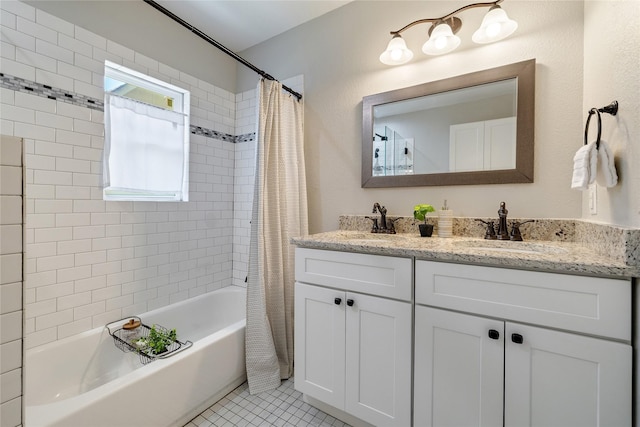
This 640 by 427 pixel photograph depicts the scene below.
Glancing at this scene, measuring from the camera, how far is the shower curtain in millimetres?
1717

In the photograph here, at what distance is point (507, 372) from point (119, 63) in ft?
8.85

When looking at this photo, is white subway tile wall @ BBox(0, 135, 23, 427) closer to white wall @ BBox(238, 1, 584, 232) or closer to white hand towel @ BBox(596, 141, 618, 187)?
white wall @ BBox(238, 1, 584, 232)

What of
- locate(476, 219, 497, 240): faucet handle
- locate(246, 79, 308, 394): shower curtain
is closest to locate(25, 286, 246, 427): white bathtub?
locate(246, 79, 308, 394): shower curtain

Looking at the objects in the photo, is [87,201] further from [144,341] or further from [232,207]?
[232,207]

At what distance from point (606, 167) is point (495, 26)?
90cm

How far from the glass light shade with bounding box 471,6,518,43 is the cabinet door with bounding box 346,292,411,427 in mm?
1453

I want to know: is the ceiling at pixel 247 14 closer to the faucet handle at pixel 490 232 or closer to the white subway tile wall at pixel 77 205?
the white subway tile wall at pixel 77 205

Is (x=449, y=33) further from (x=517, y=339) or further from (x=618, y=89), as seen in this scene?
(x=517, y=339)

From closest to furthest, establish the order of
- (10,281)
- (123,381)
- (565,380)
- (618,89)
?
(10,281) < (565,380) < (618,89) < (123,381)

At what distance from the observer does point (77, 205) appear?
5.22 ft

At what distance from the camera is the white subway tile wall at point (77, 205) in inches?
55.5

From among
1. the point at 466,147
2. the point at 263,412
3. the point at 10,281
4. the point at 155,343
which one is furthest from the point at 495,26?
the point at 155,343

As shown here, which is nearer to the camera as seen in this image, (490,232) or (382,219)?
(490,232)

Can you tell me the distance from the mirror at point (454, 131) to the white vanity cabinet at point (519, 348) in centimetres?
74
